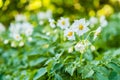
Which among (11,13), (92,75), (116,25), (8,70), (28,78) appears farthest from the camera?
(11,13)

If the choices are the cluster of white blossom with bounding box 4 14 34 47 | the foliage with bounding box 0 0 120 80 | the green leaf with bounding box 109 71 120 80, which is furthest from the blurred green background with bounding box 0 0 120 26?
the green leaf with bounding box 109 71 120 80

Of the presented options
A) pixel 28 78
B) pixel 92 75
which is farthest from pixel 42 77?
pixel 92 75

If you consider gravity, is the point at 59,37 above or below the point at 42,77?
above

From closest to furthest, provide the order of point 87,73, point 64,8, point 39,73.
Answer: point 87,73 < point 39,73 < point 64,8

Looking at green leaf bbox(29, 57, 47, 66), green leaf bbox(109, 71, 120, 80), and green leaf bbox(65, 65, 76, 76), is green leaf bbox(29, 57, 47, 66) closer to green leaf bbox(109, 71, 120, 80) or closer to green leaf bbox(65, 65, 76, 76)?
green leaf bbox(65, 65, 76, 76)

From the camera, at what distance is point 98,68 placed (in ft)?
8.50

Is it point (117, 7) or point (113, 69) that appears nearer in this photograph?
point (113, 69)

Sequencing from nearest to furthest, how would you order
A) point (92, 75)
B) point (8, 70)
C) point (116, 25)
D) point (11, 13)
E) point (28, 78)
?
1. point (92, 75)
2. point (28, 78)
3. point (8, 70)
4. point (116, 25)
5. point (11, 13)

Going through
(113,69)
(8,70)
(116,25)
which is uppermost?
(116,25)

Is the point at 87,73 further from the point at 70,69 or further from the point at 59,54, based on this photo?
the point at 59,54

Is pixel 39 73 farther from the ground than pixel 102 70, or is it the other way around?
pixel 39 73

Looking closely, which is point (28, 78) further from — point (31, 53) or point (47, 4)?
point (47, 4)

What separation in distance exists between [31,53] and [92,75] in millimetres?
824

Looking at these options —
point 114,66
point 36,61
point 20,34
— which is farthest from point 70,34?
point 20,34
